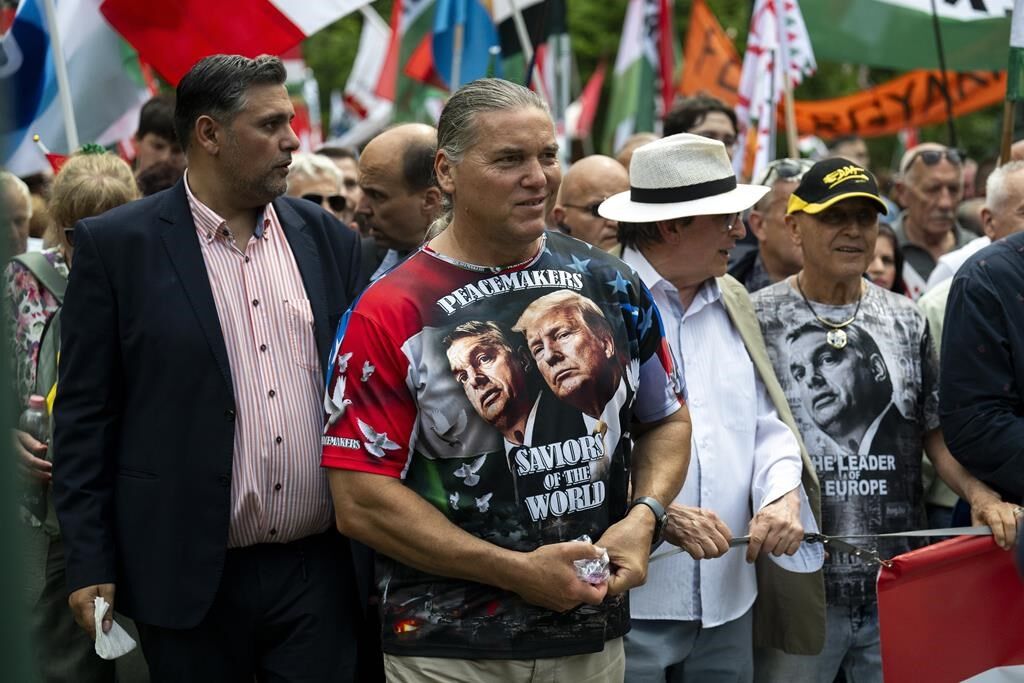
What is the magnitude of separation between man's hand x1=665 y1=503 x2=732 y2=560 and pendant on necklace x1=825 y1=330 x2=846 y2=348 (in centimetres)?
103

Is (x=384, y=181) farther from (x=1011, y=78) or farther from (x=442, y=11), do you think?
(x=442, y=11)

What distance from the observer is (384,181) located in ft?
17.1

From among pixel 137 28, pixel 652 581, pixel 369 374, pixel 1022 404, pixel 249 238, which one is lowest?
pixel 652 581

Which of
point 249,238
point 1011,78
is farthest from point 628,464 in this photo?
point 1011,78

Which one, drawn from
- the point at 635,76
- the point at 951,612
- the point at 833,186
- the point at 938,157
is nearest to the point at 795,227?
the point at 833,186

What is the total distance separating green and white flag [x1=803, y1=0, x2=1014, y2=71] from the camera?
29.6ft

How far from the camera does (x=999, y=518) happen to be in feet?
14.2

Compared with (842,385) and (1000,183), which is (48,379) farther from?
(1000,183)

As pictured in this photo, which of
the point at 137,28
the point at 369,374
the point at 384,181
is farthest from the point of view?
the point at 137,28

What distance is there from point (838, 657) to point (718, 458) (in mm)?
874

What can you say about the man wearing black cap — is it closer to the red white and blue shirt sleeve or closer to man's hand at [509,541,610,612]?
man's hand at [509,541,610,612]

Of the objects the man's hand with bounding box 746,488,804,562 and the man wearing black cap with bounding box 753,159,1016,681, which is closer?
the man's hand with bounding box 746,488,804,562

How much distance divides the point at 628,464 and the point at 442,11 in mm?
7016

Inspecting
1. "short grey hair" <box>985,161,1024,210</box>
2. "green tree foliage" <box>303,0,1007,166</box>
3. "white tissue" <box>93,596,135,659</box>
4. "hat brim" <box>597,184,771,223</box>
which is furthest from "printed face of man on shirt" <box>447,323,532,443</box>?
"green tree foliage" <box>303,0,1007,166</box>
